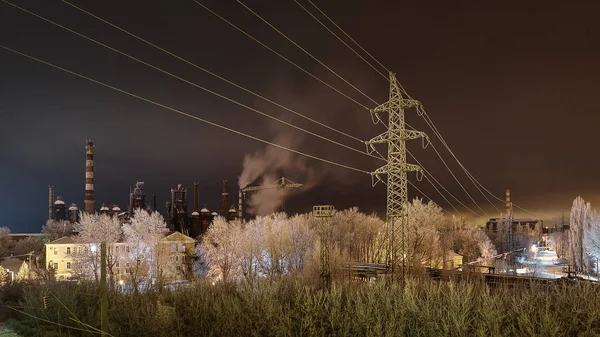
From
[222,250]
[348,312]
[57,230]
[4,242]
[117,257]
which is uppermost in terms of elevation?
[57,230]

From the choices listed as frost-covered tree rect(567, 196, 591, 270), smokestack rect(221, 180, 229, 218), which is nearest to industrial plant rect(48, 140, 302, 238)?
smokestack rect(221, 180, 229, 218)

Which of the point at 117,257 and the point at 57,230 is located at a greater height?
the point at 57,230

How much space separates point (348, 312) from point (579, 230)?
51750 millimetres

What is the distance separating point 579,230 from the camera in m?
54.4

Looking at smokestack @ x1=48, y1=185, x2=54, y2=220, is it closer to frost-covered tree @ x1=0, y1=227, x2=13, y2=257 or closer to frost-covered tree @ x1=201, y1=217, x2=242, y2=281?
frost-covered tree @ x1=0, y1=227, x2=13, y2=257

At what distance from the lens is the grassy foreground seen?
11641 mm

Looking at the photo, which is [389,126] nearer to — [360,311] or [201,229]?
[360,311]

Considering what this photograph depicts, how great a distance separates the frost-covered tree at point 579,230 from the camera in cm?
5341

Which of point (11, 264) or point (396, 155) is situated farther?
point (11, 264)

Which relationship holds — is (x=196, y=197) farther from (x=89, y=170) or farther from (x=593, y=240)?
(x=593, y=240)

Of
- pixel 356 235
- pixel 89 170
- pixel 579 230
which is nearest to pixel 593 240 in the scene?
pixel 579 230

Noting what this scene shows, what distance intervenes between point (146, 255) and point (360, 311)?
3868cm

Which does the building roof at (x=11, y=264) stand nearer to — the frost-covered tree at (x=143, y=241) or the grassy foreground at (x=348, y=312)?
the frost-covered tree at (x=143, y=241)

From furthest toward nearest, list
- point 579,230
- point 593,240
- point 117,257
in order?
1. point 579,230
2. point 593,240
3. point 117,257
